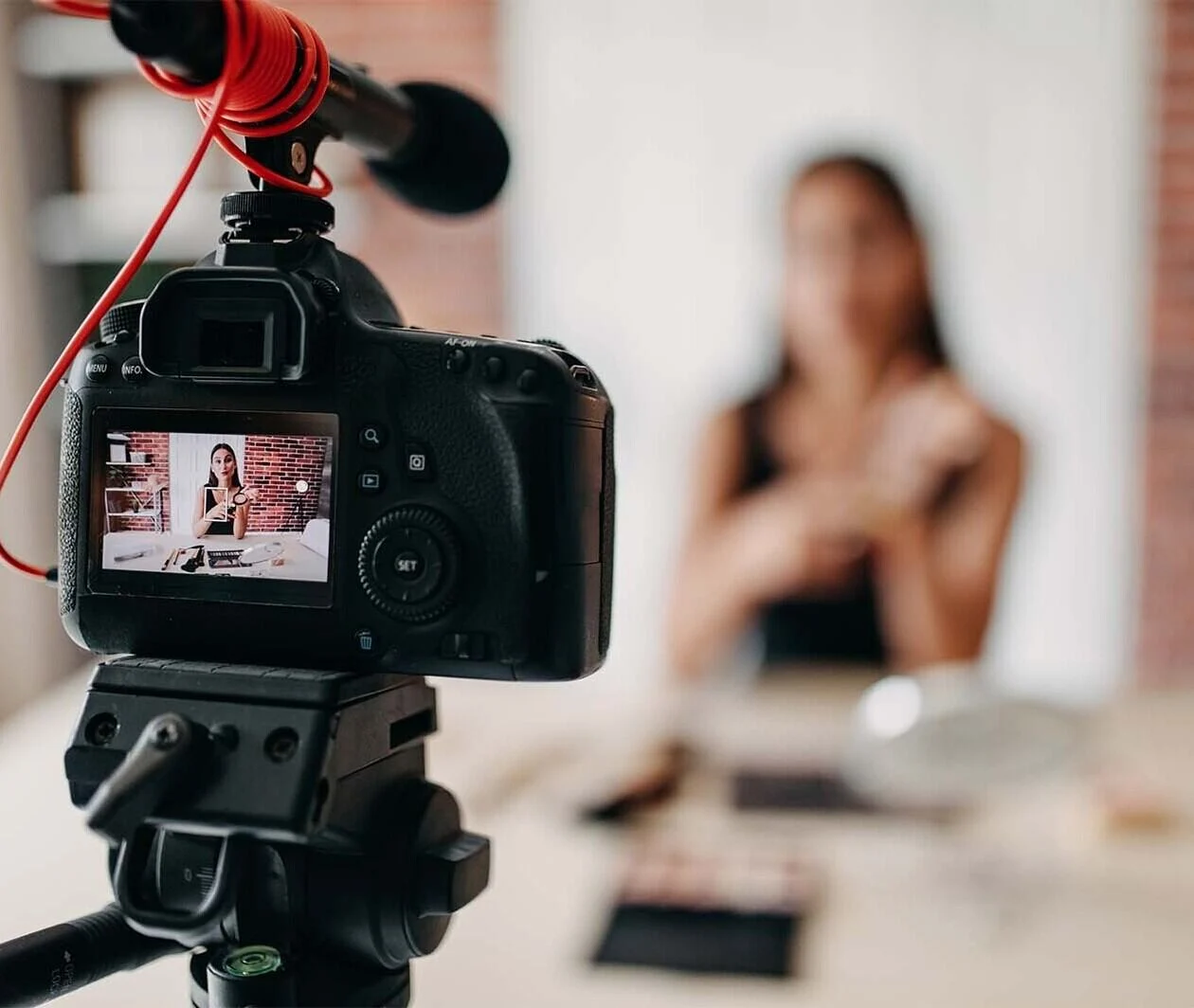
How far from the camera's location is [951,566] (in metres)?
2.71

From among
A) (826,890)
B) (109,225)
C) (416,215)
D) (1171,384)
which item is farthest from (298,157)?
(109,225)

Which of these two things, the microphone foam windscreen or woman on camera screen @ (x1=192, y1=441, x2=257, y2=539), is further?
the microphone foam windscreen

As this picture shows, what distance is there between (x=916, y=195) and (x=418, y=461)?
2.45 meters

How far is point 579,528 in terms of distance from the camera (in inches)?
17.1

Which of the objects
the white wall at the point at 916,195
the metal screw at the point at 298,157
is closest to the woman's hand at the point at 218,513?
the metal screw at the point at 298,157

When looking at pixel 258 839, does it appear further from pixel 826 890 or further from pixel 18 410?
pixel 18 410

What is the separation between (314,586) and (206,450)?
0.06m

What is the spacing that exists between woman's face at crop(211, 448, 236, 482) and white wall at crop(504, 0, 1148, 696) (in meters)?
2.24

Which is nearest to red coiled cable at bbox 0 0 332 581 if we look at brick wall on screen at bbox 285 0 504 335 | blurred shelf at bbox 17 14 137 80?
brick wall on screen at bbox 285 0 504 335

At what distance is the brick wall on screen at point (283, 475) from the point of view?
1.42ft

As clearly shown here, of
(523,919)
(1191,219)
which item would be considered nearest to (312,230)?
(523,919)

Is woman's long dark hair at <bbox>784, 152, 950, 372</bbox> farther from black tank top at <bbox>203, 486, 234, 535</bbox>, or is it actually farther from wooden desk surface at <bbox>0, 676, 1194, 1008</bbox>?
black tank top at <bbox>203, 486, 234, 535</bbox>

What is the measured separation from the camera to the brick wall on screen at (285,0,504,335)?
2732 mm

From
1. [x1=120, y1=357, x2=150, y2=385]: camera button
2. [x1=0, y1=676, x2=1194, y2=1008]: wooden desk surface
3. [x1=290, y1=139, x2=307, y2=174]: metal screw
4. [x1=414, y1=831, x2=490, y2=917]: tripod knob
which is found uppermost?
[x1=290, y1=139, x2=307, y2=174]: metal screw
